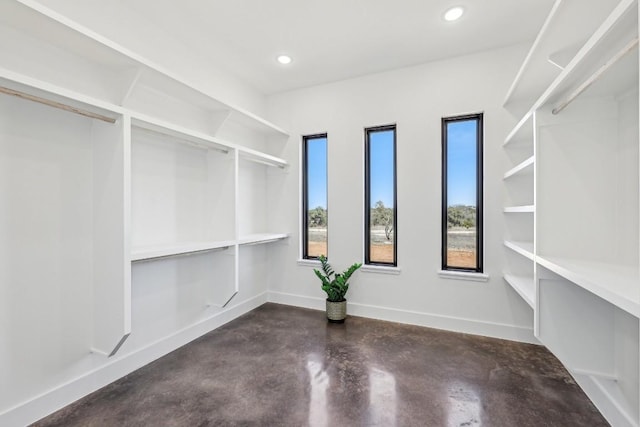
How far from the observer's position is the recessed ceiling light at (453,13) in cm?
230

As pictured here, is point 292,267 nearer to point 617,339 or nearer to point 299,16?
point 299,16

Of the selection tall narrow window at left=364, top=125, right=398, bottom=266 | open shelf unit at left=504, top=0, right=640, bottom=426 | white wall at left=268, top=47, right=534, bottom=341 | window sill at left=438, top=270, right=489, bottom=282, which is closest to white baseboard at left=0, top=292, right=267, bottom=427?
white wall at left=268, top=47, right=534, bottom=341

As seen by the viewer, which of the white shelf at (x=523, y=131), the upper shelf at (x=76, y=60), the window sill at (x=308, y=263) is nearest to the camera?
the upper shelf at (x=76, y=60)

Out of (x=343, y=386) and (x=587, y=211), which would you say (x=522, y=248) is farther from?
(x=343, y=386)

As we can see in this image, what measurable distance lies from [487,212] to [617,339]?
146 cm

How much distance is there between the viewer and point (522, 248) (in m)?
2.24

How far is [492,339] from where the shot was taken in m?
2.81

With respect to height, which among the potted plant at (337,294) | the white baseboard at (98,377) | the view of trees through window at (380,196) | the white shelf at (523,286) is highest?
the view of trees through window at (380,196)

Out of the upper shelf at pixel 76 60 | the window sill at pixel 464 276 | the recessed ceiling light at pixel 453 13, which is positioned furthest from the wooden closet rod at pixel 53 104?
the window sill at pixel 464 276

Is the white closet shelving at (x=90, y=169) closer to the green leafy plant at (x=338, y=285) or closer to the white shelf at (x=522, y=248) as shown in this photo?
the green leafy plant at (x=338, y=285)

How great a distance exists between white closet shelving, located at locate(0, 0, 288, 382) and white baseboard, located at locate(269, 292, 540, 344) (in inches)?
60.1

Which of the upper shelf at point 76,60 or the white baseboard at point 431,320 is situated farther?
the white baseboard at point 431,320

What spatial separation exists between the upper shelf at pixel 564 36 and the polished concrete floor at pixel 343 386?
1.93m

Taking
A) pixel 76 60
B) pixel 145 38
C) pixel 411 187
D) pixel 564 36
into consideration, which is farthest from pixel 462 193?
pixel 76 60
